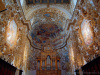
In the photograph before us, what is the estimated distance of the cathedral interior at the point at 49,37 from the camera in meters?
7.76

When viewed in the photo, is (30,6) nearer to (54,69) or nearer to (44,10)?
(44,10)

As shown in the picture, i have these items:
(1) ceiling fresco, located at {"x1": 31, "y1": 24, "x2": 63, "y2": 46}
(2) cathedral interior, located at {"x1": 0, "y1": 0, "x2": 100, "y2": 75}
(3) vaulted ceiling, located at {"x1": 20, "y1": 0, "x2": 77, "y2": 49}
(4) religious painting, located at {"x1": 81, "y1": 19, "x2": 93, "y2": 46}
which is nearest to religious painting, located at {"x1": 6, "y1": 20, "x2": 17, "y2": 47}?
(2) cathedral interior, located at {"x1": 0, "y1": 0, "x2": 100, "y2": 75}

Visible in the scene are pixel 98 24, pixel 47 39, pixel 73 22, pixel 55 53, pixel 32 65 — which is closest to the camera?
pixel 98 24

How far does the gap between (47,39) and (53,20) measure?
4240mm

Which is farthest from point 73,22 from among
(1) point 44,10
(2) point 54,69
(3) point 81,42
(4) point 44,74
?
(4) point 44,74

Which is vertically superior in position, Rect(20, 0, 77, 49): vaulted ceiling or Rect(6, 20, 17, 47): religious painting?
Rect(20, 0, 77, 49): vaulted ceiling

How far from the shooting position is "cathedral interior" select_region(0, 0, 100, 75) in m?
7.76

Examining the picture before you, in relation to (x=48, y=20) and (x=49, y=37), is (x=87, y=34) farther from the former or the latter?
(x=49, y=37)

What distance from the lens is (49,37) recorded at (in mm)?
18266

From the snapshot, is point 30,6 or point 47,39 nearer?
point 30,6

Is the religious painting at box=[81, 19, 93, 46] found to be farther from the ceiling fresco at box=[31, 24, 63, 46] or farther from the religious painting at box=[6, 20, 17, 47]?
the ceiling fresco at box=[31, 24, 63, 46]

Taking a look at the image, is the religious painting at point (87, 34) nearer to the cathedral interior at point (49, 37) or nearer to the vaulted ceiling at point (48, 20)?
the cathedral interior at point (49, 37)

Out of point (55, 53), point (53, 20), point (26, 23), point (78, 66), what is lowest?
point (78, 66)

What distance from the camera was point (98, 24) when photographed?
223 inches
